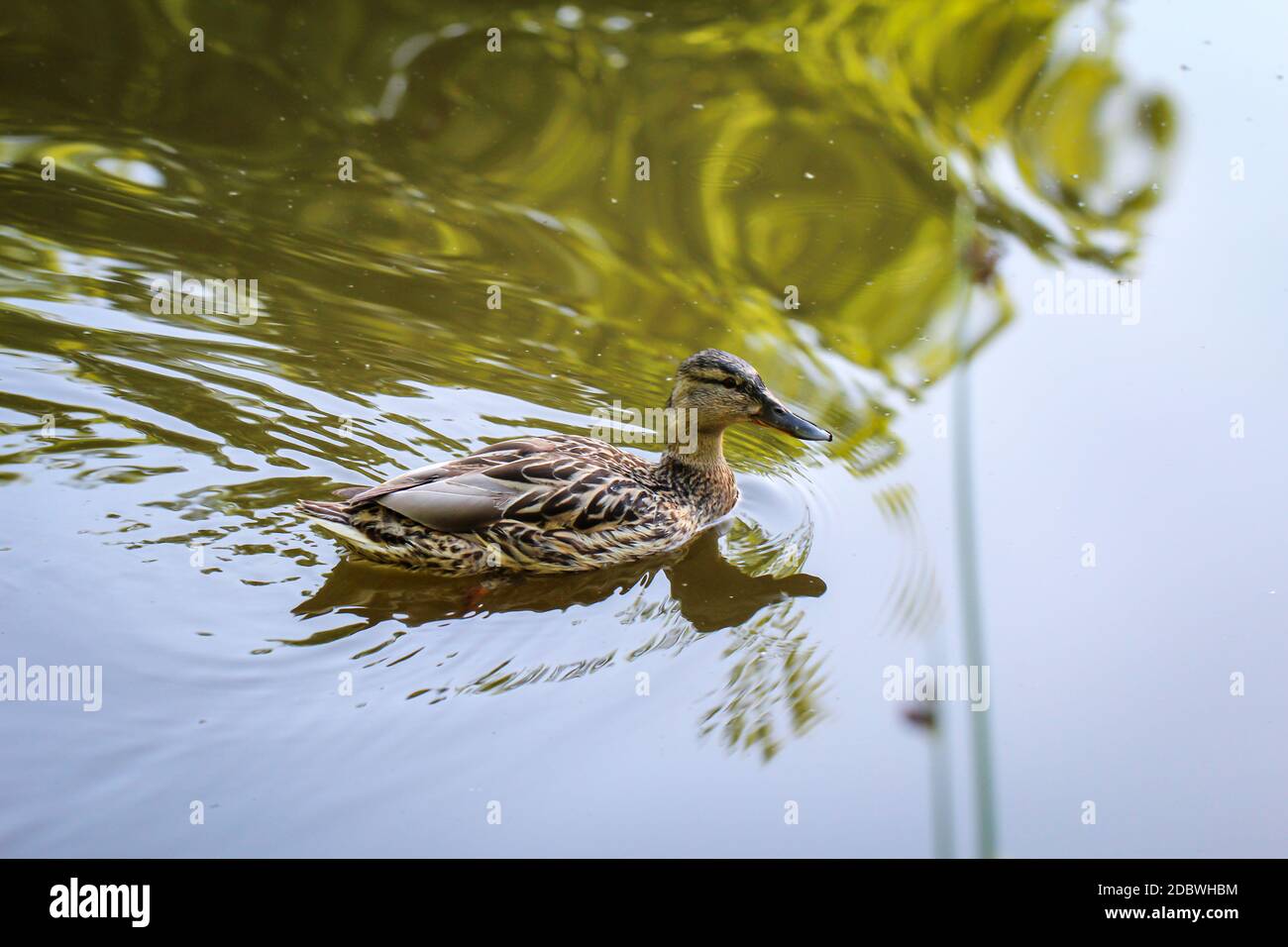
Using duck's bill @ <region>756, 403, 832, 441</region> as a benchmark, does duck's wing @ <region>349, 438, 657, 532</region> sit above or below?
below

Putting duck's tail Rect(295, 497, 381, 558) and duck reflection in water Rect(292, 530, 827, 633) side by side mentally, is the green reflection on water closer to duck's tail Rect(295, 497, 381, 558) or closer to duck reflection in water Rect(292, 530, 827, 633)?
duck reflection in water Rect(292, 530, 827, 633)

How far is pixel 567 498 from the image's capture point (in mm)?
6918

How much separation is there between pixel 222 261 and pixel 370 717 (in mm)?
4313

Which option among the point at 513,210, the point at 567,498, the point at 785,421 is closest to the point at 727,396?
the point at 785,421

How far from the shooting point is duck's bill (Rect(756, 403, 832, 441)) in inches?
296

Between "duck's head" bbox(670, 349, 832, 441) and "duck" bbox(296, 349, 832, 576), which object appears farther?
"duck's head" bbox(670, 349, 832, 441)

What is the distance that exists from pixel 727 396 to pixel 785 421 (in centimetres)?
34

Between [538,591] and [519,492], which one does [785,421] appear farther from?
[538,591]

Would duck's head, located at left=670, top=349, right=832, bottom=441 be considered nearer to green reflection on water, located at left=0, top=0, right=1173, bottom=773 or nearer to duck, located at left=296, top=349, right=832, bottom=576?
duck, located at left=296, top=349, right=832, bottom=576

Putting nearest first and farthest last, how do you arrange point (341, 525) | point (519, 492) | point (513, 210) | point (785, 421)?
1. point (341, 525)
2. point (519, 492)
3. point (785, 421)
4. point (513, 210)

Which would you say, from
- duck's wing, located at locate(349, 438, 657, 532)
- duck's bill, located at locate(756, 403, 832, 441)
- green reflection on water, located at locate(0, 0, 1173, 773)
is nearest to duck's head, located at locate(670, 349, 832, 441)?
duck's bill, located at locate(756, 403, 832, 441)

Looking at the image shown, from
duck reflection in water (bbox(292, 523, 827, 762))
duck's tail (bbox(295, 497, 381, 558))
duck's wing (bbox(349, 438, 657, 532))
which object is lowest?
duck reflection in water (bbox(292, 523, 827, 762))

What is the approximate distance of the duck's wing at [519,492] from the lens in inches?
260

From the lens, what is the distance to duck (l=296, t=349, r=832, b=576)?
656 cm
